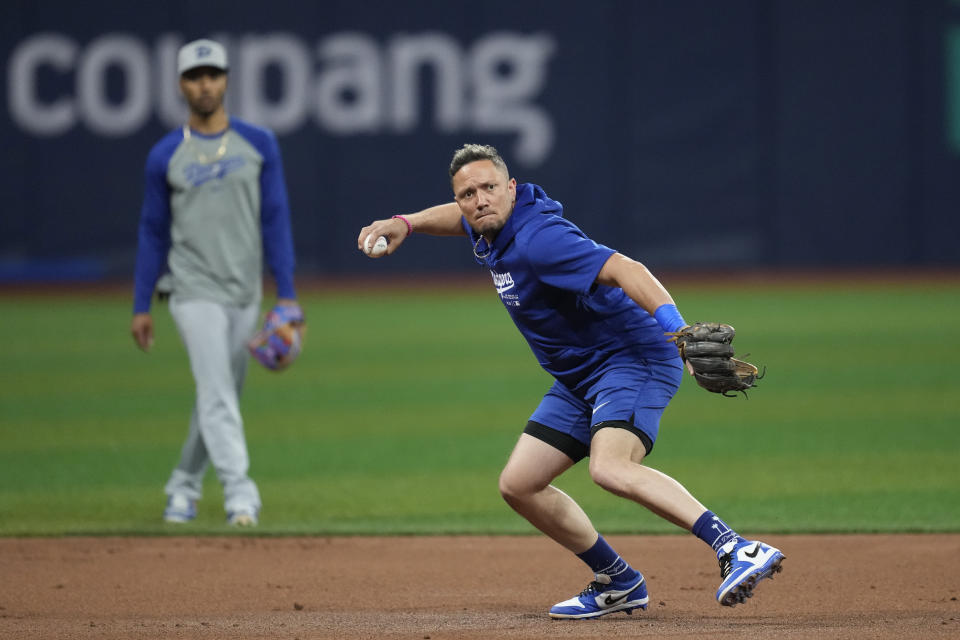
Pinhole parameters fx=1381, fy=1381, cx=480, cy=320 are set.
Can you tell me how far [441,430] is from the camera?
11.1 metres

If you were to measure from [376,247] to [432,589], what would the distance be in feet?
5.48

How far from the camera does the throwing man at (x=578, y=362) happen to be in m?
4.80

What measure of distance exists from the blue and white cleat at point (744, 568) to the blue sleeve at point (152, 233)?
3974mm

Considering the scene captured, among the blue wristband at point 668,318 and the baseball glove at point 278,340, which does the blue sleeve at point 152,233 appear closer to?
the baseball glove at point 278,340

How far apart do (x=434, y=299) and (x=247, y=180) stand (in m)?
16.8

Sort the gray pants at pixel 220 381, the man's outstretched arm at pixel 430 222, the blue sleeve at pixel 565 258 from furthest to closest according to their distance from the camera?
the gray pants at pixel 220 381 < the man's outstretched arm at pixel 430 222 < the blue sleeve at pixel 565 258

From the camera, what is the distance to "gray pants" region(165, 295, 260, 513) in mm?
7191

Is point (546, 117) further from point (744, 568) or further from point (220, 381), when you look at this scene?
point (744, 568)

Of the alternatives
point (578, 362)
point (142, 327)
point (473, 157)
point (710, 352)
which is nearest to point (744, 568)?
point (710, 352)

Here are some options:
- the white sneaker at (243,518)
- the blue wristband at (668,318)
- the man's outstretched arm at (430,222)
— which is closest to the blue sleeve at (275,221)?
the white sneaker at (243,518)

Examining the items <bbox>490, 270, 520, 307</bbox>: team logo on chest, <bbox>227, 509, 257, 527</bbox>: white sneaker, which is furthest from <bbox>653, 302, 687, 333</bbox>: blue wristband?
<bbox>227, 509, 257, 527</bbox>: white sneaker

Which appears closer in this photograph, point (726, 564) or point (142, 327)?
point (726, 564)

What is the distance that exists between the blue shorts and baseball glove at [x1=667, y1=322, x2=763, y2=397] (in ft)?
1.15

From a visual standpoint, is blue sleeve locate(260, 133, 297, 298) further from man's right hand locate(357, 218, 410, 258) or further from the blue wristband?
the blue wristband
